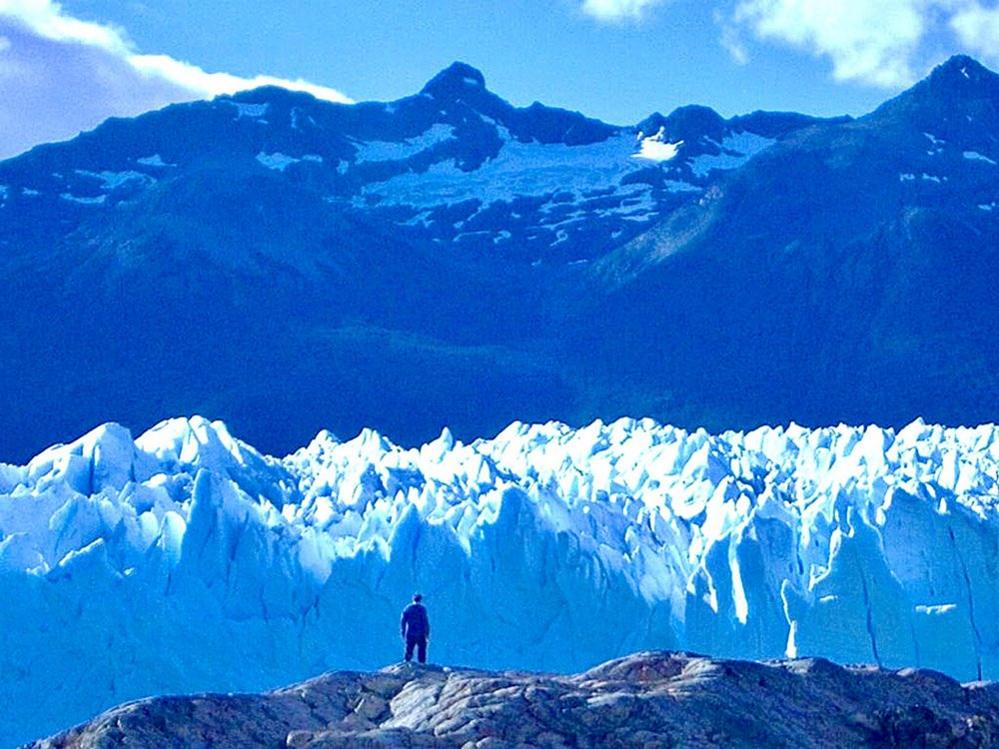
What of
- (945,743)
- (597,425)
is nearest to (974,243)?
(597,425)

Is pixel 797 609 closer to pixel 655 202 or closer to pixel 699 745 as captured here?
pixel 699 745

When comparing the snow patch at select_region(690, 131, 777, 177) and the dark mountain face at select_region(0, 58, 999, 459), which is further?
the snow patch at select_region(690, 131, 777, 177)

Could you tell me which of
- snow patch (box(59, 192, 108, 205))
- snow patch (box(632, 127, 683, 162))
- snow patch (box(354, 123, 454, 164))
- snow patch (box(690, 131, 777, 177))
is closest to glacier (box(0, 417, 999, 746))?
snow patch (box(59, 192, 108, 205))

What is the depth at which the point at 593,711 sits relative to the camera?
7898mm

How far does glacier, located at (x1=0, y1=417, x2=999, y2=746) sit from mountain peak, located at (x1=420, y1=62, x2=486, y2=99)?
236 feet

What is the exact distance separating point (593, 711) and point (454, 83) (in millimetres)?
90441

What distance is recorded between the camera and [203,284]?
230ft

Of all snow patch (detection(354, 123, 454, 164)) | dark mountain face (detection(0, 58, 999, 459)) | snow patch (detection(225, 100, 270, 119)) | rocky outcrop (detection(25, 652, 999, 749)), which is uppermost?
snow patch (detection(225, 100, 270, 119))

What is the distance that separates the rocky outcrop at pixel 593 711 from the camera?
25.2 feet

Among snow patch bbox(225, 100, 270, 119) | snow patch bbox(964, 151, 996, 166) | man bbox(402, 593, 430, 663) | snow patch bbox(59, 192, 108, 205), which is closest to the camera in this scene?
man bbox(402, 593, 430, 663)

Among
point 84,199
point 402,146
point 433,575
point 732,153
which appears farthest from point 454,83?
point 433,575

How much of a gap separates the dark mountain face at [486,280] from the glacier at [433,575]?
1479 inches

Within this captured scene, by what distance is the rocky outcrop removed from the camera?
25.2ft

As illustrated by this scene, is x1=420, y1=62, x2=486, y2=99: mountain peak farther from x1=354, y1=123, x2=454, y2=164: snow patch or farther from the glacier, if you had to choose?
the glacier
